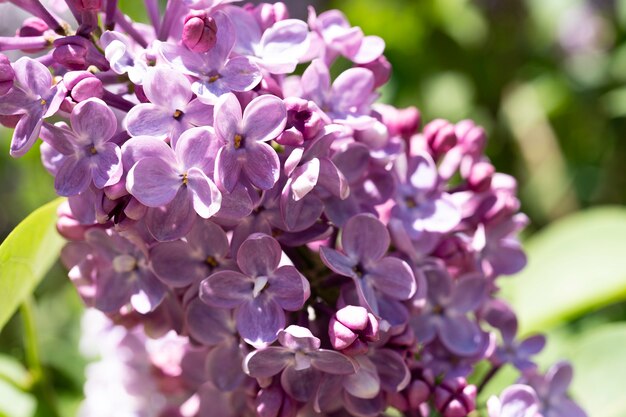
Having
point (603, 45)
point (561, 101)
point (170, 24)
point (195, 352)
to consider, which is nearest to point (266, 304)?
point (195, 352)

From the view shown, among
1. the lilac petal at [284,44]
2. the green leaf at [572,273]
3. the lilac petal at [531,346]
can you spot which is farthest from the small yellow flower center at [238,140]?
the green leaf at [572,273]

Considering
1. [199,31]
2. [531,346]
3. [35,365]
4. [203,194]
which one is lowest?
[35,365]

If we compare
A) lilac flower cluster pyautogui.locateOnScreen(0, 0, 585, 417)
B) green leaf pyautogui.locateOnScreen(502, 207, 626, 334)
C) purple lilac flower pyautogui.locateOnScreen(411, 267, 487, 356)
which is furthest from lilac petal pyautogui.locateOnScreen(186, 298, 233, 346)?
green leaf pyautogui.locateOnScreen(502, 207, 626, 334)

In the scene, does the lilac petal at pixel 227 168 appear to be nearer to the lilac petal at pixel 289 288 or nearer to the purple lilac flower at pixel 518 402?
the lilac petal at pixel 289 288

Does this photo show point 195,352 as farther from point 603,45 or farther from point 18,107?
point 603,45

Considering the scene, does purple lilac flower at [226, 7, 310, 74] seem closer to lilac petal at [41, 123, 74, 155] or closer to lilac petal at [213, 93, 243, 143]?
lilac petal at [213, 93, 243, 143]

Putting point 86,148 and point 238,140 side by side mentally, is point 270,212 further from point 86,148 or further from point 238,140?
point 86,148

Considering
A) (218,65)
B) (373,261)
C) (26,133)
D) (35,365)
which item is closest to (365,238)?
(373,261)
